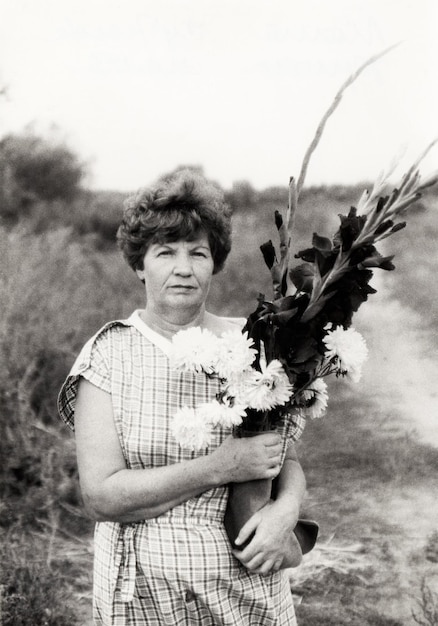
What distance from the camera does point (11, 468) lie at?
2.64 metres

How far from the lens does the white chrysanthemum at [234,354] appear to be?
4.76 ft

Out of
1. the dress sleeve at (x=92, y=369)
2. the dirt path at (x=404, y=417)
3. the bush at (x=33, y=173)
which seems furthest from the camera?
the bush at (x=33, y=173)

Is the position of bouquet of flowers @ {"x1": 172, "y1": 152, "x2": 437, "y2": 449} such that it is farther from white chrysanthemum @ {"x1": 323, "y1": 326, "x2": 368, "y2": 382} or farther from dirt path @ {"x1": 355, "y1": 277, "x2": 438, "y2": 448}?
dirt path @ {"x1": 355, "y1": 277, "x2": 438, "y2": 448}

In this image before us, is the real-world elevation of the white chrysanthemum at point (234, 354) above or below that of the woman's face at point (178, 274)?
below

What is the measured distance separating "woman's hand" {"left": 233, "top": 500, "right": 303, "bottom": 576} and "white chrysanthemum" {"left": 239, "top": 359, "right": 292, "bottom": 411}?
0.31m

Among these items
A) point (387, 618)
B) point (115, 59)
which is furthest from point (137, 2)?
point (387, 618)

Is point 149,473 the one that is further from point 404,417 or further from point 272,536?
point 404,417

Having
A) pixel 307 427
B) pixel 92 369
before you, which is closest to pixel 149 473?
pixel 92 369

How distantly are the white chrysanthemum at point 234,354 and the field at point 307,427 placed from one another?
120 centimetres

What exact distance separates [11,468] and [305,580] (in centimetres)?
113

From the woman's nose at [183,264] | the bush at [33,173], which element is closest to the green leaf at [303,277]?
the woman's nose at [183,264]

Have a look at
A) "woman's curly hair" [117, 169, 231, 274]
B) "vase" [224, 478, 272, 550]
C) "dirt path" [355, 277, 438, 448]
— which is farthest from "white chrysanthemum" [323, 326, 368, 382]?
"dirt path" [355, 277, 438, 448]

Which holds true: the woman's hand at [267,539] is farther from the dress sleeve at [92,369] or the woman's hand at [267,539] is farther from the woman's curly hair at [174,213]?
the woman's curly hair at [174,213]

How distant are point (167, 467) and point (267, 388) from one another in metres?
0.32
